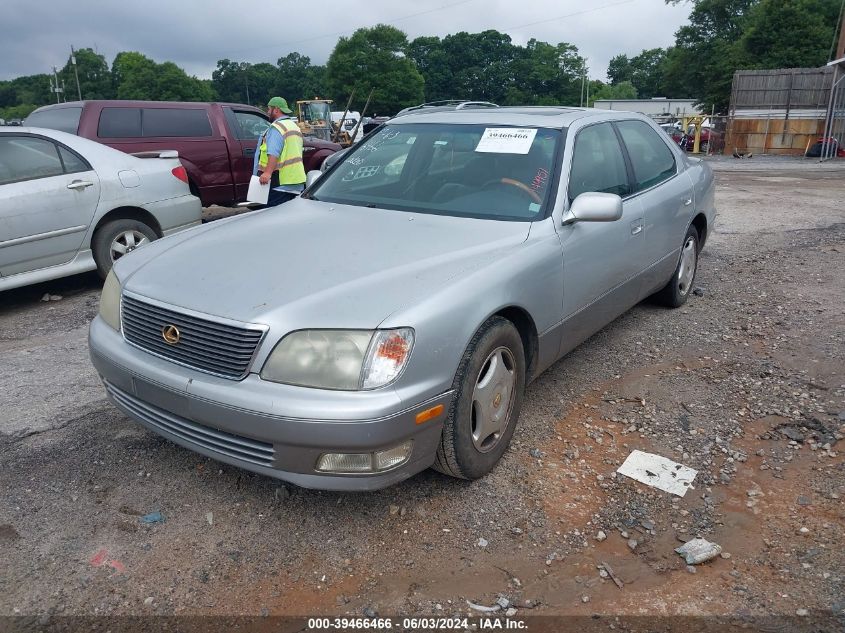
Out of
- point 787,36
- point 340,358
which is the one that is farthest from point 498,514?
point 787,36

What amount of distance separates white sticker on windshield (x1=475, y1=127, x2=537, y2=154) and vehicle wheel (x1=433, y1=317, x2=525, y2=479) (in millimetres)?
1216

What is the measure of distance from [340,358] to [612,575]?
4.31 feet

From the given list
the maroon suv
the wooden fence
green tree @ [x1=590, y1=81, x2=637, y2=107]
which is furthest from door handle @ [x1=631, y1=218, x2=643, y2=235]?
green tree @ [x1=590, y1=81, x2=637, y2=107]

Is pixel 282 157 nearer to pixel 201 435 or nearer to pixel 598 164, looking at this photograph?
pixel 598 164

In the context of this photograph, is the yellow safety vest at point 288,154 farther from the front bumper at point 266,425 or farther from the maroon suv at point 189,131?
the front bumper at point 266,425

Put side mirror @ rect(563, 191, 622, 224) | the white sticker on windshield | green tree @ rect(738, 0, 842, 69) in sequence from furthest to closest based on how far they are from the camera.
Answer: green tree @ rect(738, 0, 842, 69)
the white sticker on windshield
side mirror @ rect(563, 191, 622, 224)

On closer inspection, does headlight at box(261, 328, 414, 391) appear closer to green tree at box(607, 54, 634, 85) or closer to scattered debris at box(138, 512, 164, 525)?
scattered debris at box(138, 512, 164, 525)

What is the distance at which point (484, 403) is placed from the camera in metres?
2.85

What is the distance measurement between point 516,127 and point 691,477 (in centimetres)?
212

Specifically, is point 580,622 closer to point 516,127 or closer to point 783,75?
point 516,127

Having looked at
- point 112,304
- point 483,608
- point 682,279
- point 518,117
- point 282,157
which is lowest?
point 483,608

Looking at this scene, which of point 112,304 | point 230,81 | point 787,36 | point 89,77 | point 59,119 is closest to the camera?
point 112,304

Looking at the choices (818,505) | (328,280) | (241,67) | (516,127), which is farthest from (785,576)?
(241,67)

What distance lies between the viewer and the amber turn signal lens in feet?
8.04
